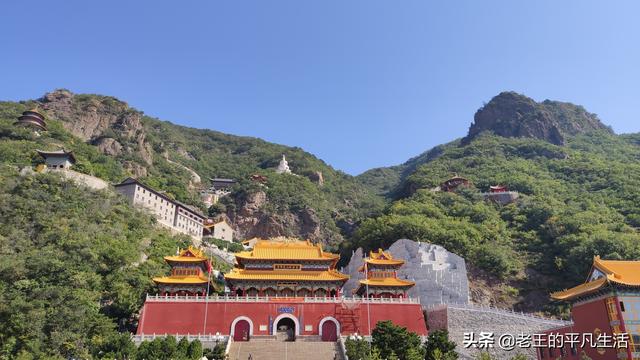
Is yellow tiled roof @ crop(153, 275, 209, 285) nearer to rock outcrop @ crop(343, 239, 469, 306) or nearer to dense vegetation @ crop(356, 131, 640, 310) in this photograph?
rock outcrop @ crop(343, 239, 469, 306)

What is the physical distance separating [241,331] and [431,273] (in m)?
19.7

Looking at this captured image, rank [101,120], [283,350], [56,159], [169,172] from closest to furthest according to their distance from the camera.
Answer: [283,350]
[56,159]
[101,120]
[169,172]

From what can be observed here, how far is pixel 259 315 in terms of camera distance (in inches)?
1449

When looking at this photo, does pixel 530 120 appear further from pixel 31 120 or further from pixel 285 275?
pixel 31 120

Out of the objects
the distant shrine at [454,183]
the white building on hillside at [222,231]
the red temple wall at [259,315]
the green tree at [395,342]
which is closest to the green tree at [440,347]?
the green tree at [395,342]

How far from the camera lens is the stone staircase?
31.5 metres

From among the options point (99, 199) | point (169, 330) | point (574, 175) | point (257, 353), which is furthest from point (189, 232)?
point (574, 175)

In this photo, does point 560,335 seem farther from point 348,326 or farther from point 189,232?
point 189,232

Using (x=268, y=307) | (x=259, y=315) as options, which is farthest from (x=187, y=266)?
(x=268, y=307)

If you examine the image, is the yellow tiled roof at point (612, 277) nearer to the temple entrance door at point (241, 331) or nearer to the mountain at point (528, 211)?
the mountain at point (528, 211)

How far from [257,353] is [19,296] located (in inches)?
613

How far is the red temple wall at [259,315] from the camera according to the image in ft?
117

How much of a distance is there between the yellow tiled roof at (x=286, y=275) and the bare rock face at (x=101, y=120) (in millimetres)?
45549

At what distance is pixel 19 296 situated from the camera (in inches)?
1289
